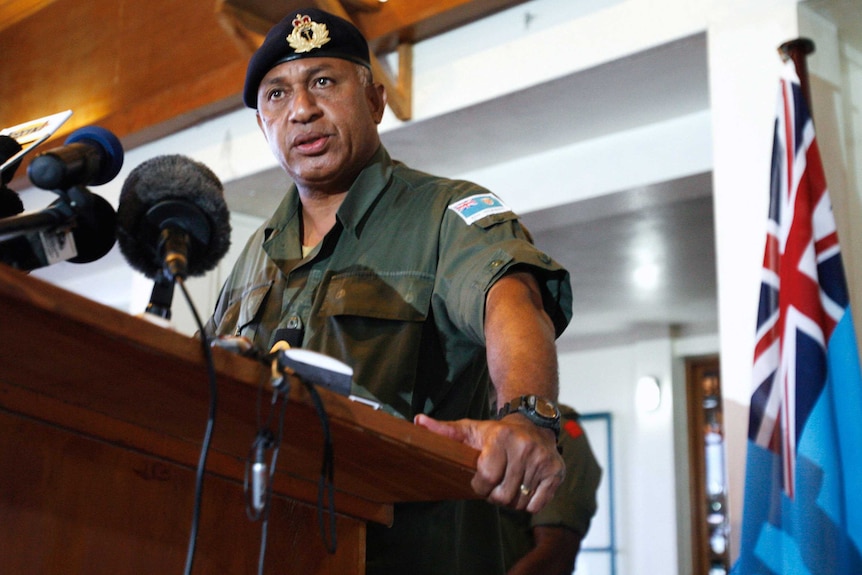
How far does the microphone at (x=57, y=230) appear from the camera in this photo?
0.81m

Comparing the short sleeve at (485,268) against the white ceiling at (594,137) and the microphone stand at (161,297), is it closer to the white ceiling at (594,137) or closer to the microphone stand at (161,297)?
the microphone stand at (161,297)

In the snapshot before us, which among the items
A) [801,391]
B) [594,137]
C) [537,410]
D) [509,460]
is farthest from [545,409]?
[594,137]

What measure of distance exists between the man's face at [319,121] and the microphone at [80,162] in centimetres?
69

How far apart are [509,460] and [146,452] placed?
336 millimetres

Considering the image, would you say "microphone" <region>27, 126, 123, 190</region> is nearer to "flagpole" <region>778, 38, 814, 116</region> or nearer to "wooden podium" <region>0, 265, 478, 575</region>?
"wooden podium" <region>0, 265, 478, 575</region>

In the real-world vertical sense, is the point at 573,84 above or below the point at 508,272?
above

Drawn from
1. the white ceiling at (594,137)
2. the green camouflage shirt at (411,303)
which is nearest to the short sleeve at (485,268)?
the green camouflage shirt at (411,303)

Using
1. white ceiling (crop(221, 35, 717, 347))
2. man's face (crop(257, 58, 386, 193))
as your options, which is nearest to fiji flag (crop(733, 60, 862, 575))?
white ceiling (crop(221, 35, 717, 347))

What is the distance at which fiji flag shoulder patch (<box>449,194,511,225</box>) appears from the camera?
1.40m

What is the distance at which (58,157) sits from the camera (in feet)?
2.69

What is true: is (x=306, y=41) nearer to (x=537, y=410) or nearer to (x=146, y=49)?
(x=537, y=410)

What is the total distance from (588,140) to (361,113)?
214 cm

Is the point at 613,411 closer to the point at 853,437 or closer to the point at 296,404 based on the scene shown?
the point at 853,437

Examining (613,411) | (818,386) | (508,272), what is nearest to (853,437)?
(818,386)
